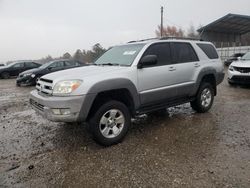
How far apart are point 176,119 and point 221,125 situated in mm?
1019

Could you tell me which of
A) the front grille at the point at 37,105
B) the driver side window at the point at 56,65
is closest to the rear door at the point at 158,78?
the front grille at the point at 37,105

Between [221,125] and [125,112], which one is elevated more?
[125,112]

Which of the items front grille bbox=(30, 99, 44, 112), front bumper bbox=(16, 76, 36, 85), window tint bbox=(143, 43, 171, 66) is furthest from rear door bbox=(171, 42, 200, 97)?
front bumper bbox=(16, 76, 36, 85)

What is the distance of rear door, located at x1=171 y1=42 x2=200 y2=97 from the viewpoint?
500 centimetres

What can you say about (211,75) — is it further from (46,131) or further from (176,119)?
(46,131)

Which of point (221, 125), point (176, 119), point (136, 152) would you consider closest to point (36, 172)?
point (136, 152)

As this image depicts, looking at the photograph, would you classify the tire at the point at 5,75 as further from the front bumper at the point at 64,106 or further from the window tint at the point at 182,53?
the window tint at the point at 182,53

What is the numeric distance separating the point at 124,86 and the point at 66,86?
1.01m

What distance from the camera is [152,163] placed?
336cm

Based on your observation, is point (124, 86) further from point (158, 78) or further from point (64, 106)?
point (64, 106)

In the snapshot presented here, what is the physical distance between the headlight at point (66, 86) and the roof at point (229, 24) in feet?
91.8

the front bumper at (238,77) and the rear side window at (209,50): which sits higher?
the rear side window at (209,50)

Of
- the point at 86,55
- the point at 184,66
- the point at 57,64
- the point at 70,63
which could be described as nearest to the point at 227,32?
the point at 86,55

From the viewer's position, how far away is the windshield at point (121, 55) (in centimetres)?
448
